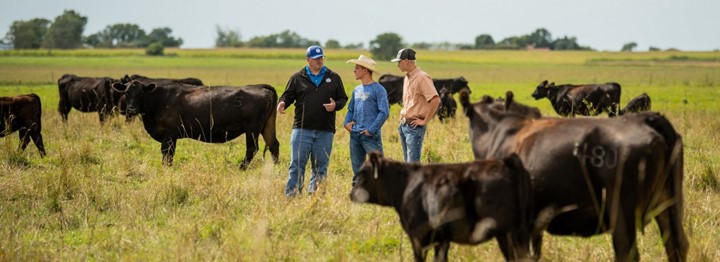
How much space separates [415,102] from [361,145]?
2.80ft

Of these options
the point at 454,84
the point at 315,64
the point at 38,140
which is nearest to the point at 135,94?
the point at 38,140

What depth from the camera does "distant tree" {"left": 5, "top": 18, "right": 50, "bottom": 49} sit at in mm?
158200

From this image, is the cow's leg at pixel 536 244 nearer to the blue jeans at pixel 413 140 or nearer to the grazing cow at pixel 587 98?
the blue jeans at pixel 413 140

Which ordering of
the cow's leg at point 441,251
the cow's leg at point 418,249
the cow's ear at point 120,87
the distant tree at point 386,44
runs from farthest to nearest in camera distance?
the distant tree at point 386,44, the cow's ear at point 120,87, the cow's leg at point 441,251, the cow's leg at point 418,249

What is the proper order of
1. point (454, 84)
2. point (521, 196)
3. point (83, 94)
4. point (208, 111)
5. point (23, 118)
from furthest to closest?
point (454, 84) → point (83, 94) → point (23, 118) → point (208, 111) → point (521, 196)

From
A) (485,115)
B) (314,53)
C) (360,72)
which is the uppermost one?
(314,53)

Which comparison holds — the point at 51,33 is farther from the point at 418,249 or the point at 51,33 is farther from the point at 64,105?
the point at 418,249

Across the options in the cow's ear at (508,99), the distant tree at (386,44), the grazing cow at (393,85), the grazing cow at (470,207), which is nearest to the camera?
the grazing cow at (470,207)

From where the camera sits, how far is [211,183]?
33.8 feet

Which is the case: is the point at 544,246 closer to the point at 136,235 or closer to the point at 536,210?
the point at 536,210

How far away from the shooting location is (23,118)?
48.1 feet

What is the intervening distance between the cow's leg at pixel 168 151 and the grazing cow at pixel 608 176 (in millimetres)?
7955

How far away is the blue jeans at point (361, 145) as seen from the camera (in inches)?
394

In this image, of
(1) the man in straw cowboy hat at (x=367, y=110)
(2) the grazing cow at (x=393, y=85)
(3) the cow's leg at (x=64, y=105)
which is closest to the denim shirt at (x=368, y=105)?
(1) the man in straw cowboy hat at (x=367, y=110)
